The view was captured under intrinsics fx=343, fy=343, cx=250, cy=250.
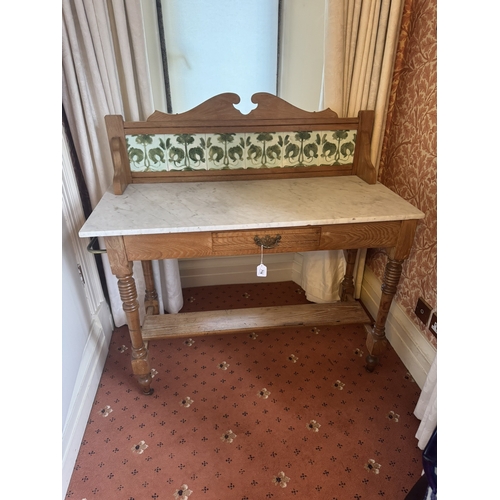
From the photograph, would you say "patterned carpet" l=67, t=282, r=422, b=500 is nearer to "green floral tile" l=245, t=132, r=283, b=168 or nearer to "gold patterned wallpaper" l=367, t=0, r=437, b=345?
"gold patterned wallpaper" l=367, t=0, r=437, b=345

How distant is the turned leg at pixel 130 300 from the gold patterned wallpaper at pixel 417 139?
1.29 meters

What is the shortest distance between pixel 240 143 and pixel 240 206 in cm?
41

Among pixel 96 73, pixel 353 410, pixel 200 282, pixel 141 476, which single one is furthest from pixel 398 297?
pixel 96 73

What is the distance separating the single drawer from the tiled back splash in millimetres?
507

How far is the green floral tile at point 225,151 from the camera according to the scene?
1.60 metres

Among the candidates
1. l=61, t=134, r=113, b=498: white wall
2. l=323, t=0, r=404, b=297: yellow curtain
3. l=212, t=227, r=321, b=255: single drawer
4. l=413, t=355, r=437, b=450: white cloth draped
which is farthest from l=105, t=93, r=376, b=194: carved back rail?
l=413, t=355, r=437, b=450: white cloth draped

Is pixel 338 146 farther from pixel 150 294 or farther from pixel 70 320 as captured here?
pixel 70 320

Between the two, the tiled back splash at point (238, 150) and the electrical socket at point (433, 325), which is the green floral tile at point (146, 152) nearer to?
the tiled back splash at point (238, 150)

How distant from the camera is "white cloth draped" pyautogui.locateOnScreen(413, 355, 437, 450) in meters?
1.26

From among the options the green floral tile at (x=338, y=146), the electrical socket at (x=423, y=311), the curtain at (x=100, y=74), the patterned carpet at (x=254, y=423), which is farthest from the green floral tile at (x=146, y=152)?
the electrical socket at (x=423, y=311)
